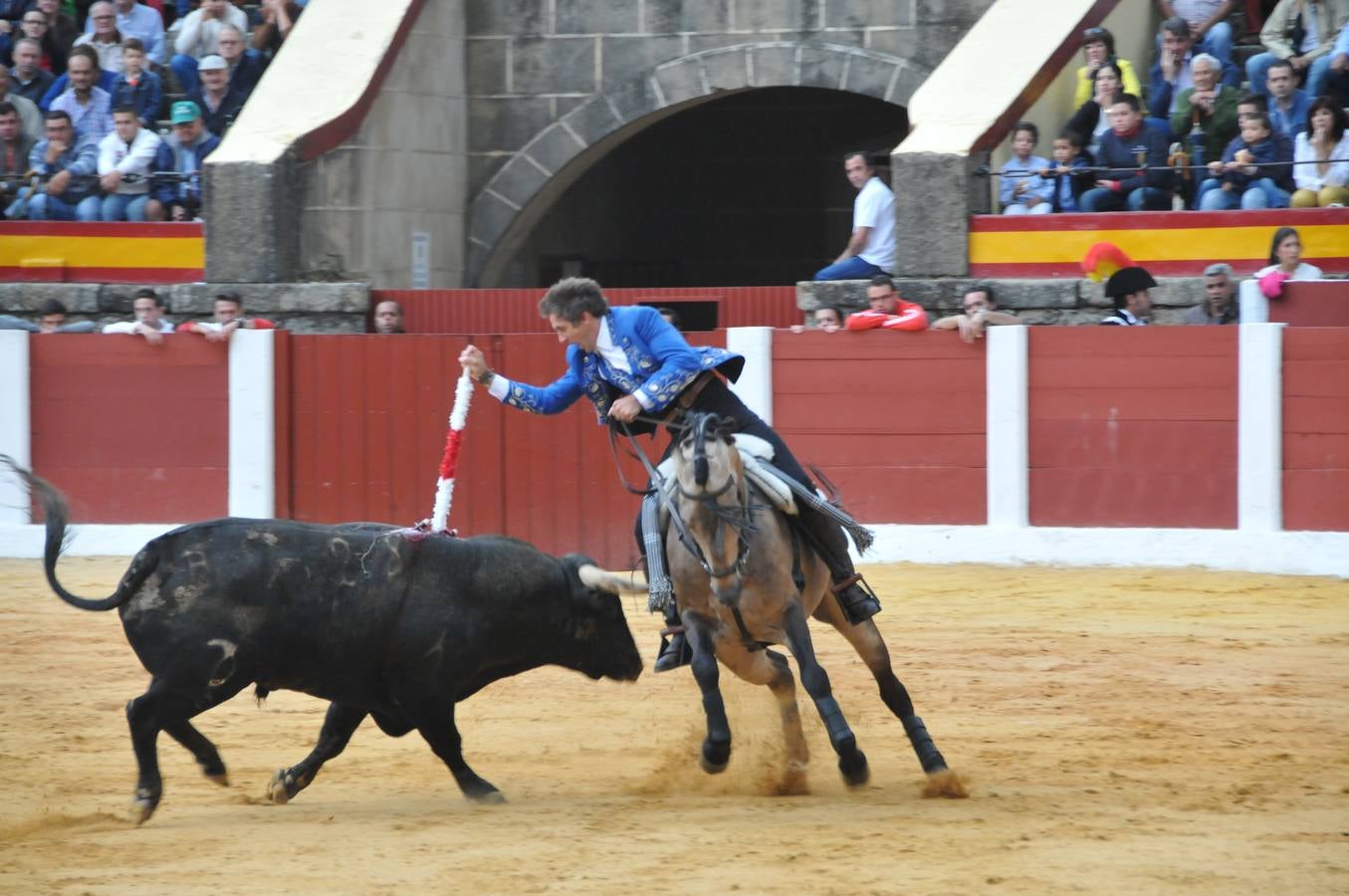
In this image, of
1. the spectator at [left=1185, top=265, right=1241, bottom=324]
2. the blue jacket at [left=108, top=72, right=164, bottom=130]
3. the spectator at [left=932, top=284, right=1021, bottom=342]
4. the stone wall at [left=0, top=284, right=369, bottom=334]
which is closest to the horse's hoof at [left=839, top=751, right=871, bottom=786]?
the spectator at [left=932, top=284, right=1021, bottom=342]

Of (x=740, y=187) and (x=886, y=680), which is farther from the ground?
(x=740, y=187)

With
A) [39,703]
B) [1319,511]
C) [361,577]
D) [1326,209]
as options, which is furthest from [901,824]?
[1326,209]

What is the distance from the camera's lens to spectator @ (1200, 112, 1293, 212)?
33.6 ft

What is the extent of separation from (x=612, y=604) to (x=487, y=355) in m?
5.17

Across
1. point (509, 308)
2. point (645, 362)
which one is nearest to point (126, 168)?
point (509, 308)

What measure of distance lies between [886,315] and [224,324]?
12.7ft

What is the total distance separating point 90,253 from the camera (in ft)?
40.0

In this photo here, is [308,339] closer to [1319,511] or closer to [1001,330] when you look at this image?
[1001,330]

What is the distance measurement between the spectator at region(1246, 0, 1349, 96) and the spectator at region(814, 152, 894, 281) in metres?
2.23

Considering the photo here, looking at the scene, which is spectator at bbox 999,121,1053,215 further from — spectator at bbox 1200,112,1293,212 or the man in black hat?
spectator at bbox 1200,112,1293,212

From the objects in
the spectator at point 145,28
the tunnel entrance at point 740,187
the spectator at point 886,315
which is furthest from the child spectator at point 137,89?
the spectator at point 886,315

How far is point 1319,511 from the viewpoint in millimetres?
9719

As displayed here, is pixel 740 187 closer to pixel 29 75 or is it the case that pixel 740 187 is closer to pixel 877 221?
pixel 877 221

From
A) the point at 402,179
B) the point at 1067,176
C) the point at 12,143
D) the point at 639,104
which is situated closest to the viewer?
the point at 1067,176
